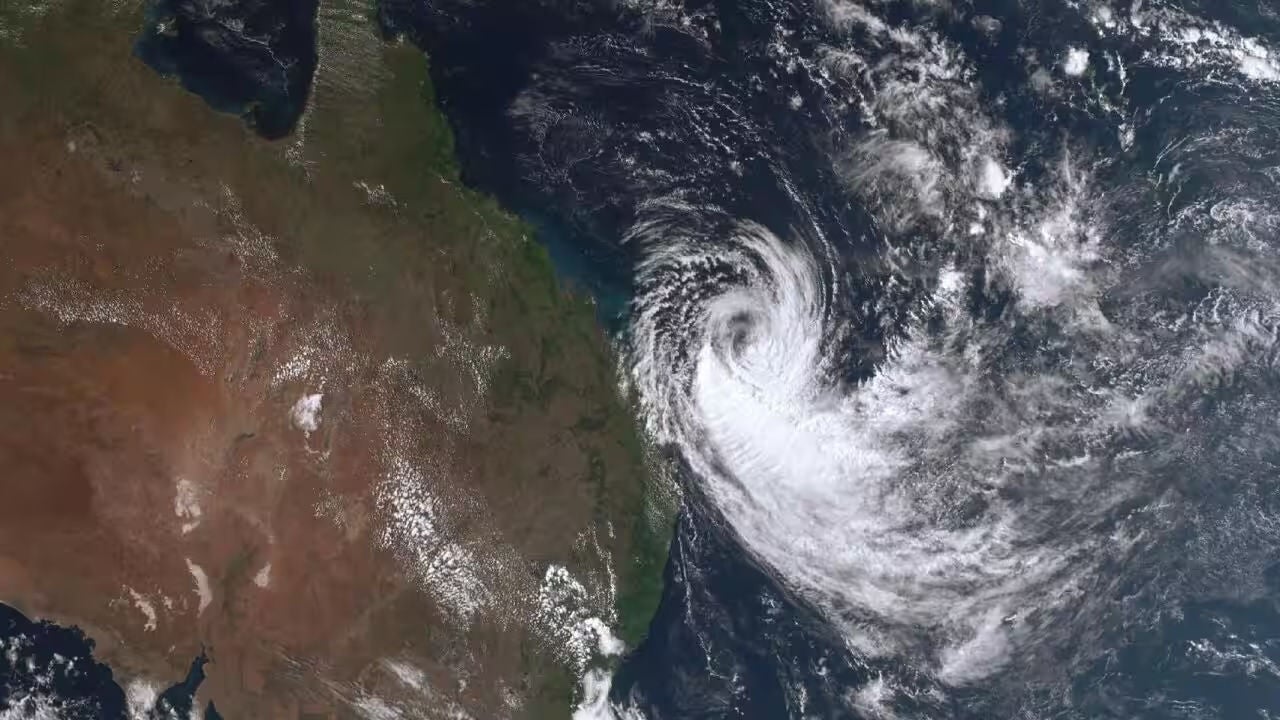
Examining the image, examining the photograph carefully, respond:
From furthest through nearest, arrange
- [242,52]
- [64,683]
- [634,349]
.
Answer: [634,349]
[64,683]
[242,52]

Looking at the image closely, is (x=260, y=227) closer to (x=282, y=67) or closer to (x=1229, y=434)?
(x=282, y=67)

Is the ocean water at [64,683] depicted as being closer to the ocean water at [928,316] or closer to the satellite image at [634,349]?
the satellite image at [634,349]

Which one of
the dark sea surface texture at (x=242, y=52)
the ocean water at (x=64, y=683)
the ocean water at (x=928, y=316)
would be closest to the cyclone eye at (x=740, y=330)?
the ocean water at (x=928, y=316)

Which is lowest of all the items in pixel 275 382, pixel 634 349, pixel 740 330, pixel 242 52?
pixel 275 382

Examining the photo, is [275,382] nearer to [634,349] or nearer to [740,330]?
[634,349]

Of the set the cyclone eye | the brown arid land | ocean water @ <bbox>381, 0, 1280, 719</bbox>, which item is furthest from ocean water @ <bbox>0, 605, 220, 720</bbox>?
the cyclone eye

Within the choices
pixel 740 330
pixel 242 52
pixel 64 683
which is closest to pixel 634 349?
pixel 740 330
